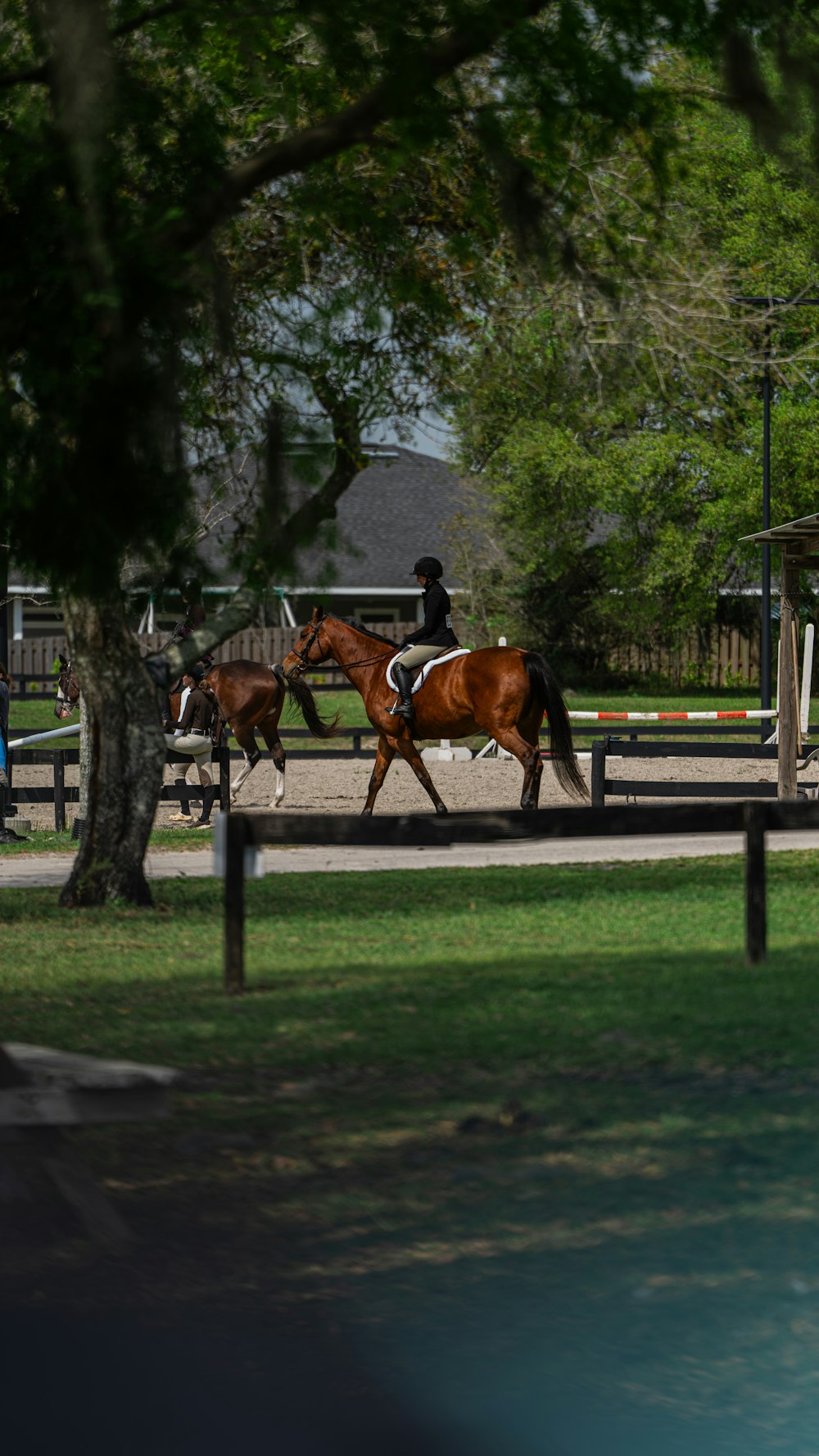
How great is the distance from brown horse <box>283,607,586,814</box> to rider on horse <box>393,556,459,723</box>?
162mm

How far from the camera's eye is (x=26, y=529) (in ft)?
36.2

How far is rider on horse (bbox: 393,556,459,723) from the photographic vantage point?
20078 millimetres

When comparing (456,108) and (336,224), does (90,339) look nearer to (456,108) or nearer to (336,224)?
(456,108)

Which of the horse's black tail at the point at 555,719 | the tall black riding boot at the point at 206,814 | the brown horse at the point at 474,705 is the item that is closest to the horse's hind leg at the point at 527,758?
the brown horse at the point at 474,705

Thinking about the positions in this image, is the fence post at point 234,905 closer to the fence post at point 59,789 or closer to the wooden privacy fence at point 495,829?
the wooden privacy fence at point 495,829

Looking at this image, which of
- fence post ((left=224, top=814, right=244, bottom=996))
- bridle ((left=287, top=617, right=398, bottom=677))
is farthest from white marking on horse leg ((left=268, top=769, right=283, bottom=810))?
fence post ((left=224, top=814, right=244, bottom=996))

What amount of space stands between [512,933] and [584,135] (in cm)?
512

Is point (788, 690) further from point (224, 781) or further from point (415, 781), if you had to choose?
point (415, 781)

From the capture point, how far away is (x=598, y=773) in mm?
20656

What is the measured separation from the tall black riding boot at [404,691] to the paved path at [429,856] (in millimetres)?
1604

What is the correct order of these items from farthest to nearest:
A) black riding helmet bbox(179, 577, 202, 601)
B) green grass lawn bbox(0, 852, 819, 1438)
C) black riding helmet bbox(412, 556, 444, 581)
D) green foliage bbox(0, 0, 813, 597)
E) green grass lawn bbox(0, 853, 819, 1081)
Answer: black riding helmet bbox(412, 556, 444, 581) → black riding helmet bbox(179, 577, 202, 601) → green foliage bbox(0, 0, 813, 597) → green grass lawn bbox(0, 853, 819, 1081) → green grass lawn bbox(0, 852, 819, 1438)

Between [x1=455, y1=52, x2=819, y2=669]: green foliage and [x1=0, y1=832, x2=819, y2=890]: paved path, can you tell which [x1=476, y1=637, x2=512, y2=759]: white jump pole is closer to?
[x1=455, y1=52, x2=819, y2=669]: green foliage

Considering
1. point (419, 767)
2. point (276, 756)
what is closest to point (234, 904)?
point (419, 767)

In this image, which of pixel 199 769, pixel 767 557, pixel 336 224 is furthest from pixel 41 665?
pixel 336 224
